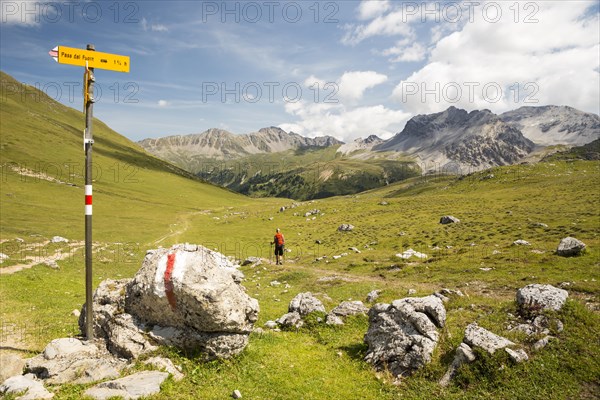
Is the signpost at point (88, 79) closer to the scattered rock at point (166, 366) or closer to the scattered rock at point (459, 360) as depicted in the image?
the scattered rock at point (166, 366)

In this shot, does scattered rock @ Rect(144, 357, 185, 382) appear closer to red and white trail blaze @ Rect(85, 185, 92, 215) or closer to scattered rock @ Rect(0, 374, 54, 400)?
scattered rock @ Rect(0, 374, 54, 400)

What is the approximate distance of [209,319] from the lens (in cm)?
1346

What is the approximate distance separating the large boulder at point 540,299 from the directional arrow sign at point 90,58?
20730 mm

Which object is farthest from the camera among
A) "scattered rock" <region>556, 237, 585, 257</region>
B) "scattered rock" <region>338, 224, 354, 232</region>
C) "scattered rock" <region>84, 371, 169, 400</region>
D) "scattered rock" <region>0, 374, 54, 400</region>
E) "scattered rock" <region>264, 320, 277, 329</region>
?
"scattered rock" <region>338, 224, 354, 232</region>

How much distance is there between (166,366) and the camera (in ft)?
41.8

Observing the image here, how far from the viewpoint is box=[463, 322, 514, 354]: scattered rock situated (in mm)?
12383

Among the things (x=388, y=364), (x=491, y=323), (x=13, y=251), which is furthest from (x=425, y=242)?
(x=13, y=251)

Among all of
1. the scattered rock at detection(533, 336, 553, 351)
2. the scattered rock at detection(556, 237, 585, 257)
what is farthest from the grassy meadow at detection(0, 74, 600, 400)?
the scattered rock at detection(556, 237, 585, 257)

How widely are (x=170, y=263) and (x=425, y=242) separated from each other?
4229 cm

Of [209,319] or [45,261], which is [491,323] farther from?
[45,261]

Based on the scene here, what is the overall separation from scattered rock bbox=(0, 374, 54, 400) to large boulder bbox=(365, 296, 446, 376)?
12061 mm

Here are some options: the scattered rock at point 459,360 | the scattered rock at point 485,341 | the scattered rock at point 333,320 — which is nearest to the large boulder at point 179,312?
the scattered rock at point 333,320

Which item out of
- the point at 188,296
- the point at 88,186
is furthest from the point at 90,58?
the point at 188,296

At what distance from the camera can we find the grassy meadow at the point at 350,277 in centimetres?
1202
